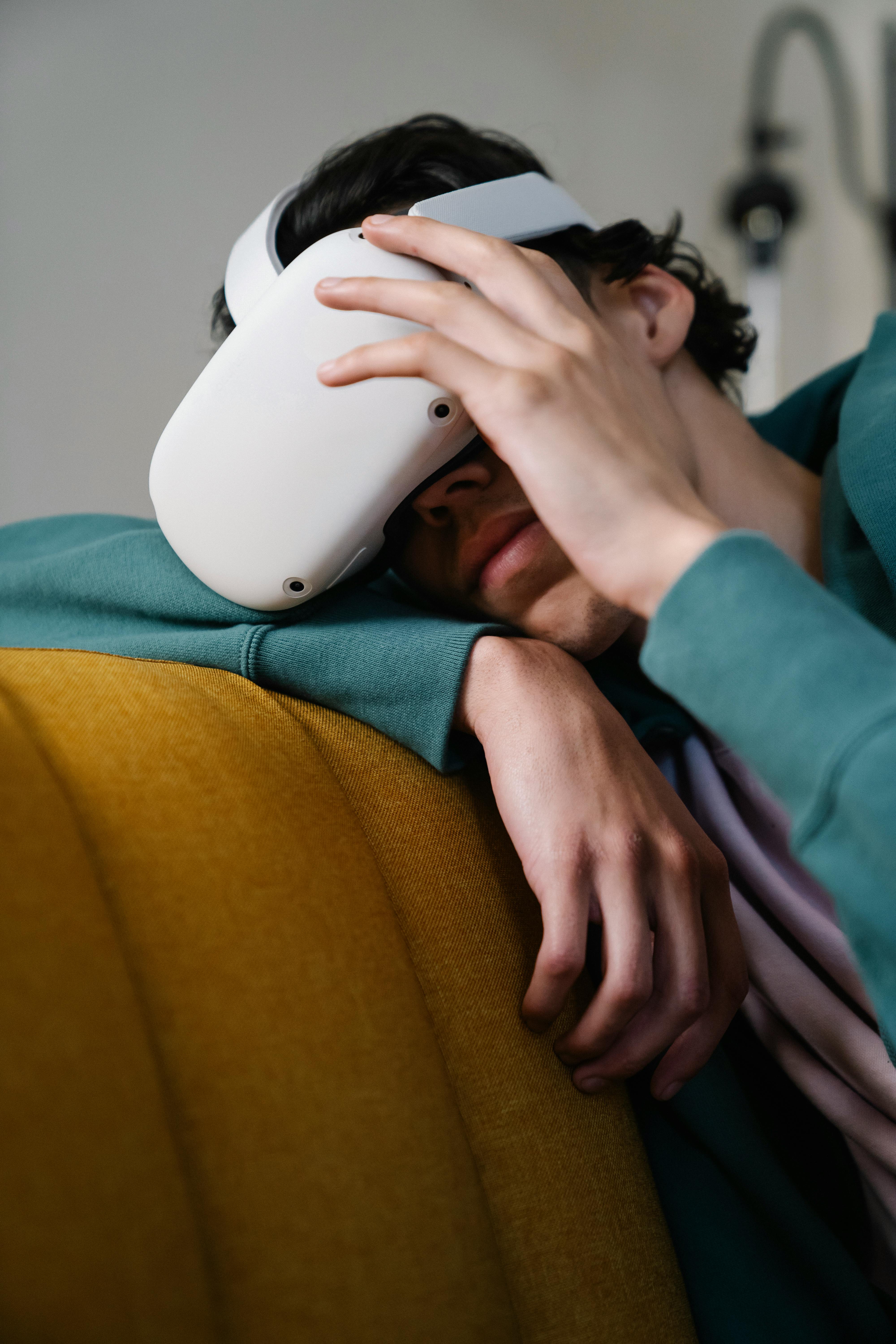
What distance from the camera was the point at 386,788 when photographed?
542 millimetres

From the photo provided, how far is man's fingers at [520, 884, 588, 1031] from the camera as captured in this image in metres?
0.46

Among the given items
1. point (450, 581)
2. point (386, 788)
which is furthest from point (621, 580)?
point (450, 581)

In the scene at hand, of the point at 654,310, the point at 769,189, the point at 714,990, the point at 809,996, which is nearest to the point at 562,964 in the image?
the point at 714,990

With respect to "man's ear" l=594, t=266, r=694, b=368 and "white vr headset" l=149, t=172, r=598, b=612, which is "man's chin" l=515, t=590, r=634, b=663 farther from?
"man's ear" l=594, t=266, r=694, b=368

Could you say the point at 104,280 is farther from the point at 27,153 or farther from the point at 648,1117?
the point at 648,1117

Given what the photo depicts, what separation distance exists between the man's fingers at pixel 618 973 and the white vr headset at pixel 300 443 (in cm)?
29

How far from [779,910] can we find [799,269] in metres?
2.10

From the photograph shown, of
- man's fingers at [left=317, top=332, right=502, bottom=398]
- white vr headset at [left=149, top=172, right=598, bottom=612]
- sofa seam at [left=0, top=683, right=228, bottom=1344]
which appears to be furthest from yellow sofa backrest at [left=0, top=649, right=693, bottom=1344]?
man's fingers at [left=317, top=332, right=502, bottom=398]

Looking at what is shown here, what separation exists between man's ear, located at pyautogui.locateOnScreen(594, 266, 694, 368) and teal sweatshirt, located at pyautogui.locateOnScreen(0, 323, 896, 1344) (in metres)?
0.17

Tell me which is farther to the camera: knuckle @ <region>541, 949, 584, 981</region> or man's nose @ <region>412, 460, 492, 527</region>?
man's nose @ <region>412, 460, 492, 527</region>

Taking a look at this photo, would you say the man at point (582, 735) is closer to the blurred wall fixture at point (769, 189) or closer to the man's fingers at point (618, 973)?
the man's fingers at point (618, 973)

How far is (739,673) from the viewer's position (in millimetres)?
362

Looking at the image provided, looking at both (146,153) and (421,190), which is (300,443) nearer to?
(421,190)

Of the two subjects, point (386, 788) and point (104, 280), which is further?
point (104, 280)
